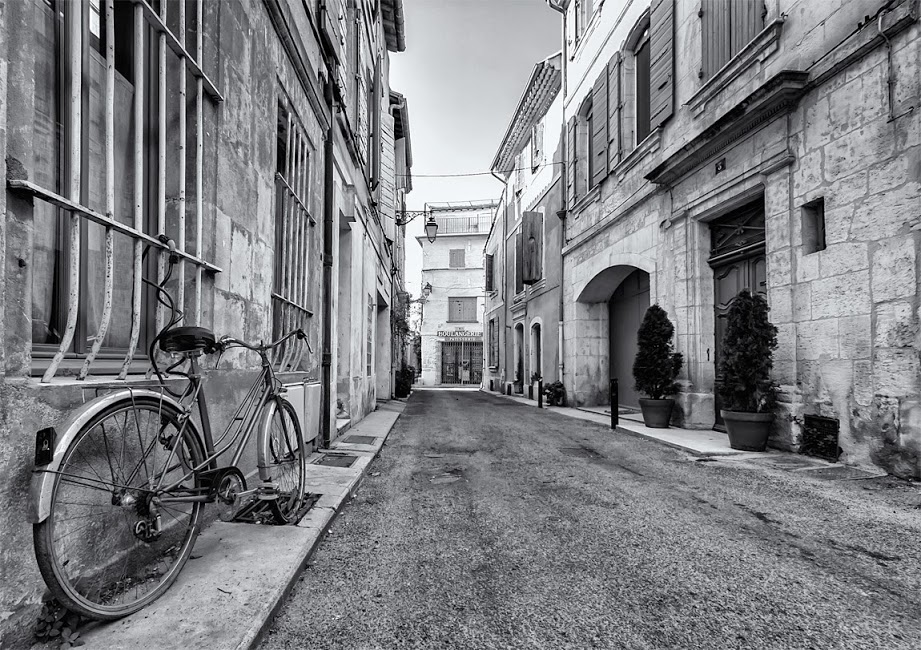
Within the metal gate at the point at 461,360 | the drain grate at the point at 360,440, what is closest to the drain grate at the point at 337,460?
the drain grate at the point at 360,440

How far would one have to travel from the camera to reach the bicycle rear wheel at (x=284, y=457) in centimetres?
276

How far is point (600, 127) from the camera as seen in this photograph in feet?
37.6

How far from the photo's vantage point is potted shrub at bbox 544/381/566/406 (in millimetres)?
13250

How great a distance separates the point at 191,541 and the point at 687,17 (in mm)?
9658

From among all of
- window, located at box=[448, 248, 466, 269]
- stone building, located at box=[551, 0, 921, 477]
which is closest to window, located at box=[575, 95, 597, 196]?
stone building, located at box=[551, 0, 921, 477]

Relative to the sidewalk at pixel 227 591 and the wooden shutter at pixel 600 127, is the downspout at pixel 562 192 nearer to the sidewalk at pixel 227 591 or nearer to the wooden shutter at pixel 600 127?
the wooden shutter at pixel 600 127

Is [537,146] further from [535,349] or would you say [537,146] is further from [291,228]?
[291,228]

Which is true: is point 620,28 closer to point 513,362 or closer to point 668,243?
point 668,243

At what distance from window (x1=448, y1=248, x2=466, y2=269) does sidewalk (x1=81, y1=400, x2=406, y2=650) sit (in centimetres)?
3085

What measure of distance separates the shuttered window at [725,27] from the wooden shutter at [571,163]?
5924mm

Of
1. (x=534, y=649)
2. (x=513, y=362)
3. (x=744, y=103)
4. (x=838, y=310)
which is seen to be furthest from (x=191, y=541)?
(x=513, y=362)

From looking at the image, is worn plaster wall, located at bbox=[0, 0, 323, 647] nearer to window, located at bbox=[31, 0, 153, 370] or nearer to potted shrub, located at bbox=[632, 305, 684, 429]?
window, located at bbox=[31, 0, 153, 370]

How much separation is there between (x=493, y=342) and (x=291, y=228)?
67.4 feet

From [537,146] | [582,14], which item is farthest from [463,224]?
[582,14]
